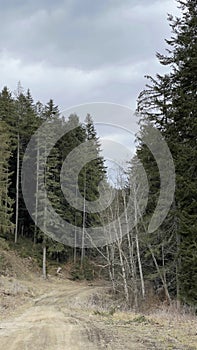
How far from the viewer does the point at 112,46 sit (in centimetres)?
2231

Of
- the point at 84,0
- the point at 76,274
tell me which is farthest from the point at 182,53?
the point at 76,274

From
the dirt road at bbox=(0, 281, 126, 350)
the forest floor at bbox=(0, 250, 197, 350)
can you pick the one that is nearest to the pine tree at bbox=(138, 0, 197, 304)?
the forest floor at bbox=(0, 250, 197, 350)

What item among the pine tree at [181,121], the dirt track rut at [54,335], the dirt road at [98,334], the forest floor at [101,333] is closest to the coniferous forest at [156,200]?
the pine tree at [181,121]

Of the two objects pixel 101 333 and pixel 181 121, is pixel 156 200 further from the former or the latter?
pixel 101 333

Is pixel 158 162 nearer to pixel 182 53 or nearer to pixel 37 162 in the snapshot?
pixel 182 53

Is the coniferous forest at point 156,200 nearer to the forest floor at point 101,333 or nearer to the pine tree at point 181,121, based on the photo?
the pine tree at point 181,121

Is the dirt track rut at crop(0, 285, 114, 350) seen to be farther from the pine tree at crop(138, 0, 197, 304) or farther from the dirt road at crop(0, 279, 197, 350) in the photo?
the pine tree at crop(138, 0, 197, 304)

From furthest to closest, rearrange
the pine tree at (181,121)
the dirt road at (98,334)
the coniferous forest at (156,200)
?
the coniferous forest at (156,200)
the pine tree at (181,121)
the dirt road at (98,334)

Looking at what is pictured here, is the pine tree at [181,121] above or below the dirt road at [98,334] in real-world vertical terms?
above

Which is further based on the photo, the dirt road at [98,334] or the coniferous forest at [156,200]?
the coniferous forest at [156,200]

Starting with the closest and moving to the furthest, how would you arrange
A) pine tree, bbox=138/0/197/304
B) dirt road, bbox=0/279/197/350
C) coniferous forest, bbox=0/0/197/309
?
dirt road, bbox=0/279/197/350, pine tree, bbox=138/0/197/304, coniferous forest, bbox=0/0/197/309

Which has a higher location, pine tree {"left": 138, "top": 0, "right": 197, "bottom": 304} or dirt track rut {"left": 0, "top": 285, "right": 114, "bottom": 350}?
pine tree {"left": 138, "top": 0, "right": 197, "bottom": 304}

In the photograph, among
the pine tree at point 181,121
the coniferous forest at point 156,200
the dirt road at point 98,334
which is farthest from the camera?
the coniferous forest at point 156,200

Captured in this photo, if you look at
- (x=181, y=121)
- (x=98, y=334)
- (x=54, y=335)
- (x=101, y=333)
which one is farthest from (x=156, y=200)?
(x=54, y=335)
